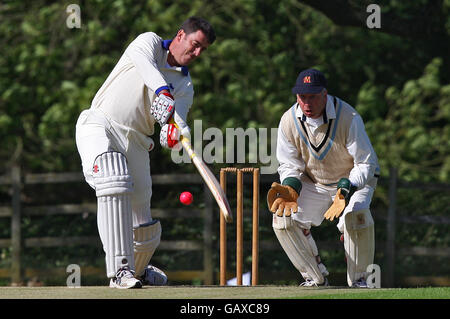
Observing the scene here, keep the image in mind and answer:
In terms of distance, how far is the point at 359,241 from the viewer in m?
6.37

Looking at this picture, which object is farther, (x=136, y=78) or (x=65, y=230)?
(x=65, y=230)

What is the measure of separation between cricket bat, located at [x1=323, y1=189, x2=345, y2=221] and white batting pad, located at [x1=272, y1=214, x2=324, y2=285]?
1.48 ft

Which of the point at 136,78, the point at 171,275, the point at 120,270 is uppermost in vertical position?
the point at 136,78

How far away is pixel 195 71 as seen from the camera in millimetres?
11227

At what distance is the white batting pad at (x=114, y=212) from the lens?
539 cm

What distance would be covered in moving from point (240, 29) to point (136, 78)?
19.2ft

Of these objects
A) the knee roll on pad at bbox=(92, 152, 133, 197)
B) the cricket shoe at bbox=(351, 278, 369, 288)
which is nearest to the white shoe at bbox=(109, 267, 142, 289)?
the knee roll on pad at bbox=(92, 152, 133, 197)

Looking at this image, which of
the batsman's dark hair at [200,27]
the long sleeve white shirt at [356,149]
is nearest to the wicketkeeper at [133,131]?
the batsman's dark hair at [200,27]

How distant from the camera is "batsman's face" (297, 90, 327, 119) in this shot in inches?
239

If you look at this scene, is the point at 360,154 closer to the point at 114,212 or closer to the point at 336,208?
the point at 336,208

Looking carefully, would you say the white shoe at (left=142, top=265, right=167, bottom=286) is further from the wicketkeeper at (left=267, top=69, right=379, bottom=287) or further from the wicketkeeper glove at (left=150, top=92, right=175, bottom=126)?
the wicketkeeper glove at (left=150, top=92, right=175, bottom=126)

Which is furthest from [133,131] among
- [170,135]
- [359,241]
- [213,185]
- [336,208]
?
[359,241]

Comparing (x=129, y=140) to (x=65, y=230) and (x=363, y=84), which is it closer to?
(x=65, y=230)

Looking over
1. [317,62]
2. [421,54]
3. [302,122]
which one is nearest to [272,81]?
[317,62]
